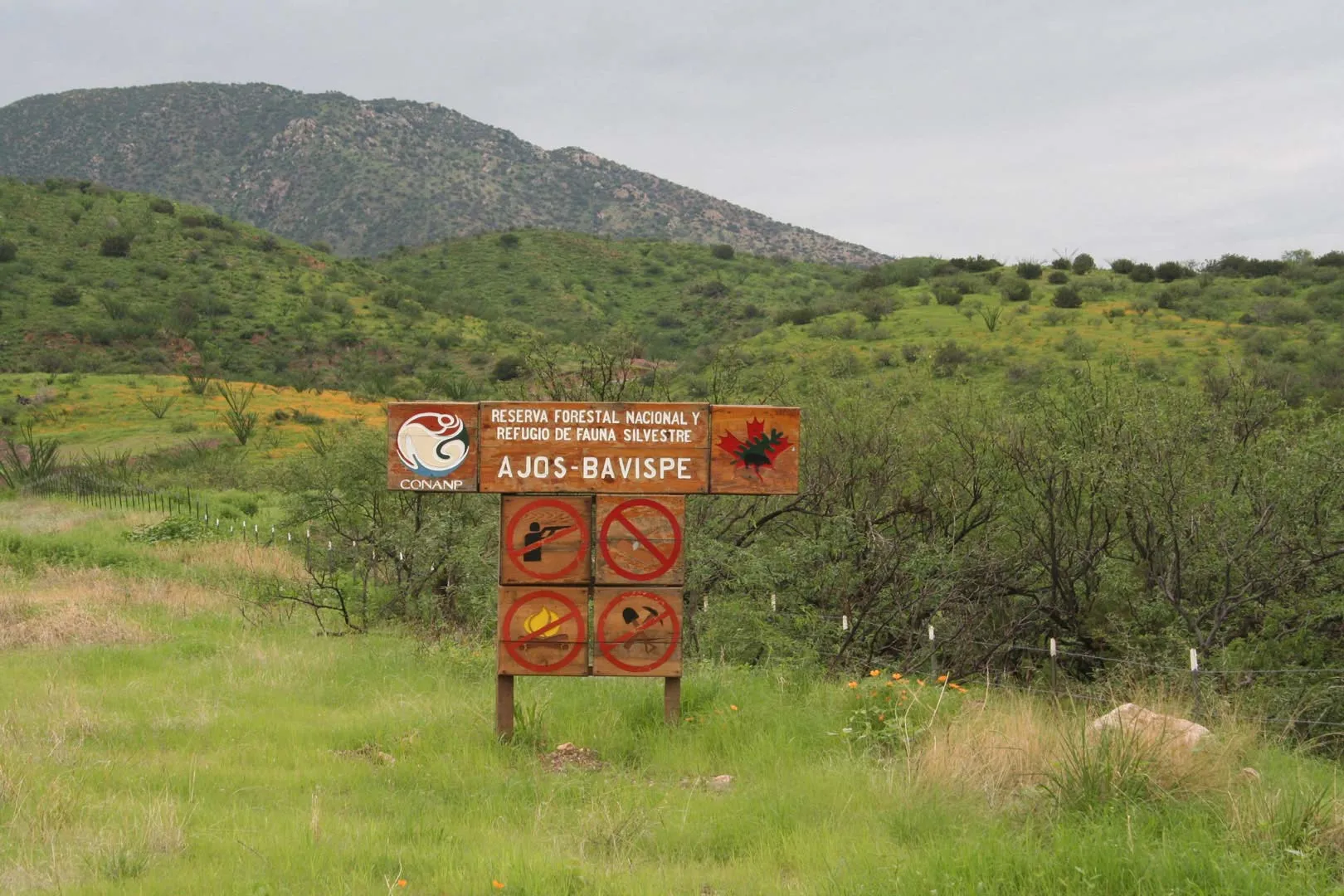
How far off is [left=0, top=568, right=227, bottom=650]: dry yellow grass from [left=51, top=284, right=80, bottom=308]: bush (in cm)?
4446

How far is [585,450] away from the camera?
6785 millimetres

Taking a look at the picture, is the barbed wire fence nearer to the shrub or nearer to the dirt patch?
the dirt patch

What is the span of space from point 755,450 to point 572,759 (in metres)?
2.25

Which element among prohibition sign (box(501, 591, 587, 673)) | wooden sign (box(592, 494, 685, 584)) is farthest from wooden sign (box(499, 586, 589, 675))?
wooden sign (box(592, 494, 685, 584))

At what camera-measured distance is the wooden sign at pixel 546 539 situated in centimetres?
677

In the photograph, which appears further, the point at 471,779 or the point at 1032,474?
the point at 1032,474

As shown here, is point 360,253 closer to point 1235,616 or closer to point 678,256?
point 678,256

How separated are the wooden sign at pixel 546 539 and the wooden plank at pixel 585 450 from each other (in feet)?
0.41

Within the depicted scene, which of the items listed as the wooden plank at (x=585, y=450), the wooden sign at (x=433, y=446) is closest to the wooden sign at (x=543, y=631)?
the wooden plank at (x=585, y=450)

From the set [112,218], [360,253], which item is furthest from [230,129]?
[112,218]

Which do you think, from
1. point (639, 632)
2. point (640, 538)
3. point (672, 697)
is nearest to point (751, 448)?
point (640, 538)

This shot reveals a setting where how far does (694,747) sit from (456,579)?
279 inches

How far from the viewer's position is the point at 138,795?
204 inches

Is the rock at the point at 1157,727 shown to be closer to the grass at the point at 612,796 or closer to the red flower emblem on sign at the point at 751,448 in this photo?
the grass at the point at 612,796
